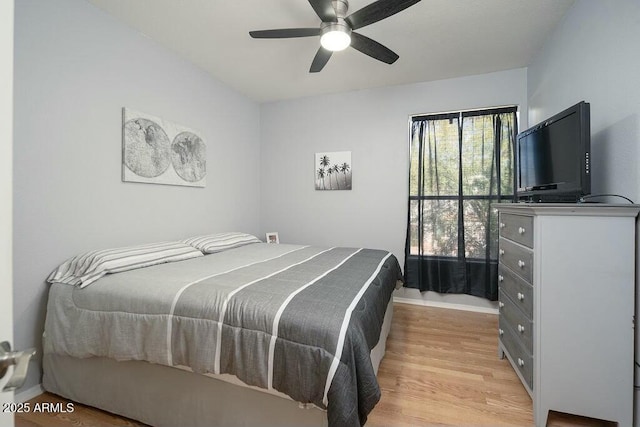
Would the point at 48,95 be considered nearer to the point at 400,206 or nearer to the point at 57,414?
the point at 57,414

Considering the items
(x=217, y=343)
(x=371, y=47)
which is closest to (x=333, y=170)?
(x=371, y=47)

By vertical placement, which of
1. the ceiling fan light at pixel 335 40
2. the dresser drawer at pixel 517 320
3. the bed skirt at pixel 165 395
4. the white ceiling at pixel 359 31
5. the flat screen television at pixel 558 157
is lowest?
the bed skirt at pixel 165 395

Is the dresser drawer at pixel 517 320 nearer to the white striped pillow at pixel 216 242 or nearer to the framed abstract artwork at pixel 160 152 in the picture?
the white striped pillow at pixel 216 242

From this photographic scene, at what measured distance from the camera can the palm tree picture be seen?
366 centimetres

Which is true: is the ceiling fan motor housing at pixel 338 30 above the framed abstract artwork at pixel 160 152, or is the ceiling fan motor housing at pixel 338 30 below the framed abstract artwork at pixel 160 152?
above

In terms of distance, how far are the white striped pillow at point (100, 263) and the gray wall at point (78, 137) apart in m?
0.11

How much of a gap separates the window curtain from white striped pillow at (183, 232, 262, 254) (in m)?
1.99

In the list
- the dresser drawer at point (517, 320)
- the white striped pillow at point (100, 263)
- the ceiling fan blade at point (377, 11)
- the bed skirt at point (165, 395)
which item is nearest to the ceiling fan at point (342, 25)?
the ceiling fan blade at point (377, 11)

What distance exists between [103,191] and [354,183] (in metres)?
2.62

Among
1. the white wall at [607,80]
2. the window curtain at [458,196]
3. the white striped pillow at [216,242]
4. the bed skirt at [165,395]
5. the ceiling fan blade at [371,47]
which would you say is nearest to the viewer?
the bed skirt at [165,395]

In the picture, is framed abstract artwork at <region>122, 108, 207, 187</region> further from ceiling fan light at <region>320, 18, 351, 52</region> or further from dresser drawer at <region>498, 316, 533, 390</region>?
dresser drawer at <region>498, 316, 533, 390</region>

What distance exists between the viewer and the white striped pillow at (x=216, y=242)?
2.56 meters

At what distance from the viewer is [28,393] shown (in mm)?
1712

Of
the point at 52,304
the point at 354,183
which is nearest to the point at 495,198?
the point at 354,183
